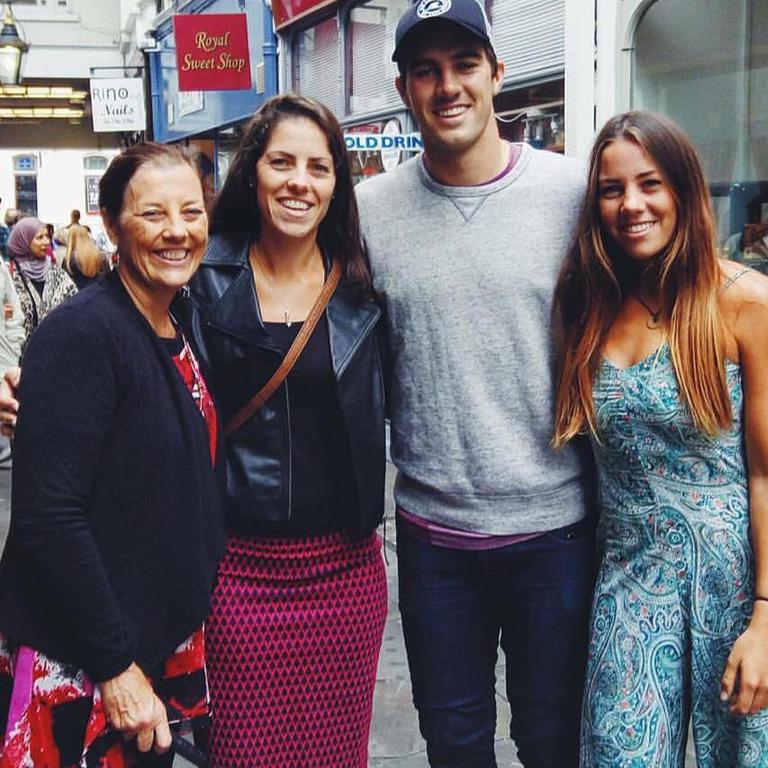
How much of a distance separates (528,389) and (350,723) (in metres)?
0.99

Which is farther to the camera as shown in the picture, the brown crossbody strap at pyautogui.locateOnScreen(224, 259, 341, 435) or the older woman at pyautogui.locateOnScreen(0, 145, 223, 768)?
the brown crossbody strap at pyautogui.locateOnScreen(224, 259, 341, 435)

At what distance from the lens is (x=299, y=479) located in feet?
8.21

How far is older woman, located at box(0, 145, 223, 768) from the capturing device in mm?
1990

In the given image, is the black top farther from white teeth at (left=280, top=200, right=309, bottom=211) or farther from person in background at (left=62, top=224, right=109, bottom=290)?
person in background at (left=62, top=224, right=109, bottom=290)

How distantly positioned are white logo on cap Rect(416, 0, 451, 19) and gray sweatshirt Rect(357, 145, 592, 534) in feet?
1.30

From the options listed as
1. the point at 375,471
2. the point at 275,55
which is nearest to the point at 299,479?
the point at 375,471

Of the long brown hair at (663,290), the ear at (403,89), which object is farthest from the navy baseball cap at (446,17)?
the long brown hair at (663,290)

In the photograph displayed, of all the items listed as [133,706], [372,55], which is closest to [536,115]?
[372,55]

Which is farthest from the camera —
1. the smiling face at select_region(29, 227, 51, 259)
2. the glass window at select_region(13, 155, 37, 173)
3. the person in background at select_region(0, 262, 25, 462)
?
the glass window at select_region(13, 155, 37, 173)

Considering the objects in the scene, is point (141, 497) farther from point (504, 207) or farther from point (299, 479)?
point (504, 207)

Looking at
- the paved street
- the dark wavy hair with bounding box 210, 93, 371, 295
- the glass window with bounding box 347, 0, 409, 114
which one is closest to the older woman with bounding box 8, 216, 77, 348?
the glass window with bounding box 347, 0, 409, 114

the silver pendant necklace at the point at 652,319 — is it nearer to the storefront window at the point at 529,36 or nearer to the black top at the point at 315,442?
the black top at the point at 315,442

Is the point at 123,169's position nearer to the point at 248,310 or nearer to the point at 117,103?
the point at 248,310

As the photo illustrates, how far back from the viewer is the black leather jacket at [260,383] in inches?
97.0
